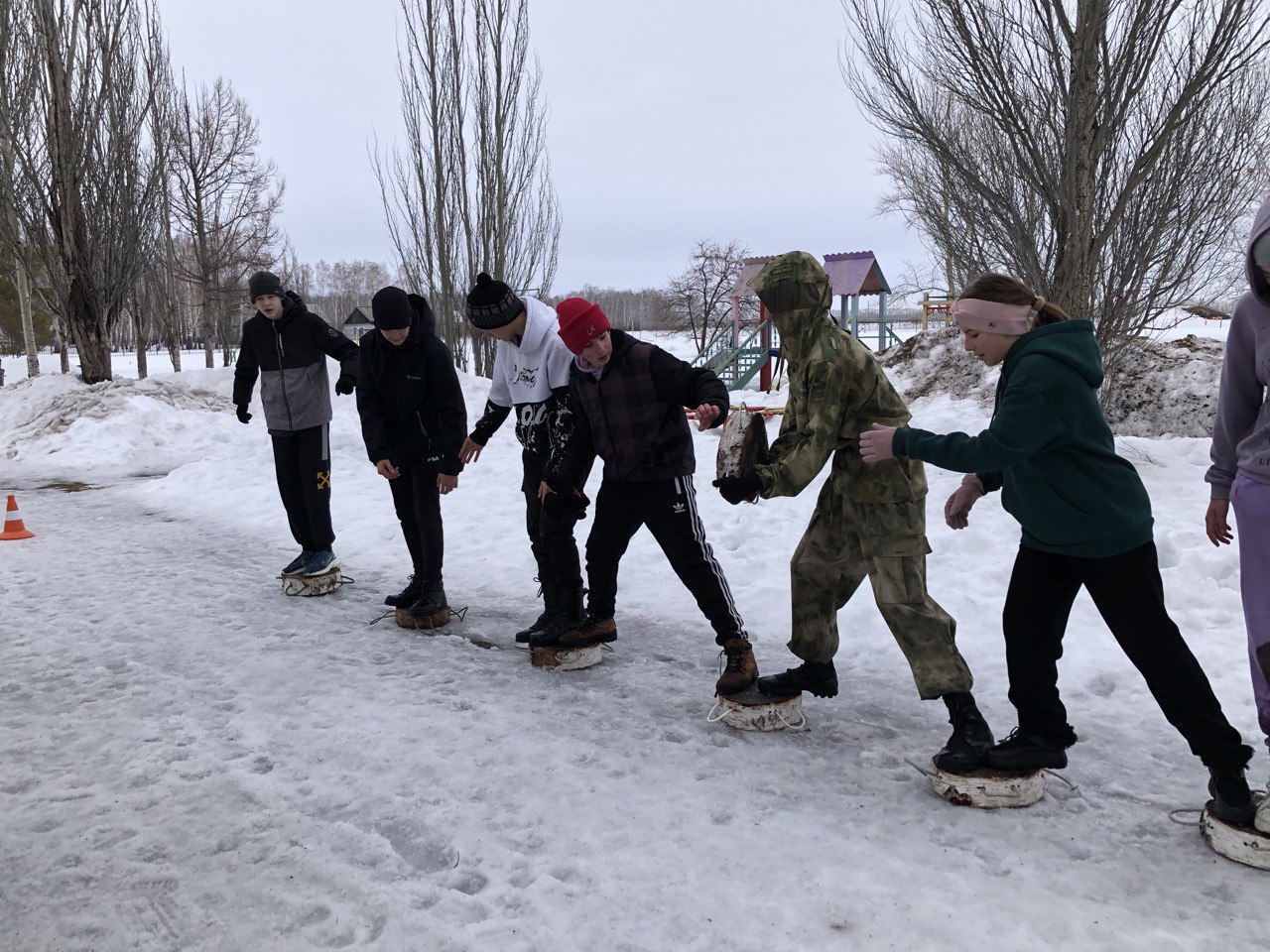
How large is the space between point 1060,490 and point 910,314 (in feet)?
179

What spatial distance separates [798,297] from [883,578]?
104 cm

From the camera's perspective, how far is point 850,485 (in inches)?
116

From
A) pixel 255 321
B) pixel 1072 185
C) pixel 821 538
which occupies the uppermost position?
pixel 1072 185

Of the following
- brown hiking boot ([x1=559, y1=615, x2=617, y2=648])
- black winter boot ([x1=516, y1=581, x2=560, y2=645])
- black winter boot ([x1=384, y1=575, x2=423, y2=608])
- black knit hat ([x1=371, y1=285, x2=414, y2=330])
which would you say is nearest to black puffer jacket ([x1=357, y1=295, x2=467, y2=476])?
black knit hat ([x1=371, y1=285, x2=414, y2=330])

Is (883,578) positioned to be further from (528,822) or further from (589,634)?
(589,634)

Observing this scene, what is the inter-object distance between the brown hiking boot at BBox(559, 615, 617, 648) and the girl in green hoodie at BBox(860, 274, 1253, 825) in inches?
78.0

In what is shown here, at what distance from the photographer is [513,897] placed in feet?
7.27

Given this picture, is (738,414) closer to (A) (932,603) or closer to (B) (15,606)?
(A) (932,603)

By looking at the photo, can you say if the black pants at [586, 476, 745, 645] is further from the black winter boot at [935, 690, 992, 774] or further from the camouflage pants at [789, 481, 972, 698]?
the black winter boot at [935, 690, 992, 774]

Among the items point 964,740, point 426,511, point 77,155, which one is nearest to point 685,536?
point 964,740

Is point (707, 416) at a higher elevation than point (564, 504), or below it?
higher

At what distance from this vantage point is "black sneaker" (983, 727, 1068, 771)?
103 inches

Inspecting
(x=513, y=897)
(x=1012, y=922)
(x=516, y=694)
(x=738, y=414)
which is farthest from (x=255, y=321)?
(x=1012, y=922)

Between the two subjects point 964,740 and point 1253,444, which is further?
point 964,740
